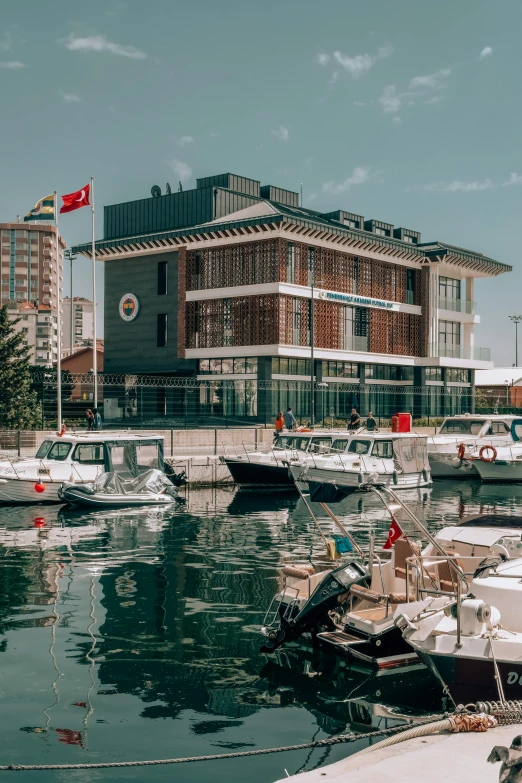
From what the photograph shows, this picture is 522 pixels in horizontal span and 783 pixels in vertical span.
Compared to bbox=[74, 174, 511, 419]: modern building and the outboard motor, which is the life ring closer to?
bbox=[74, 174, 511, 419]: modern building

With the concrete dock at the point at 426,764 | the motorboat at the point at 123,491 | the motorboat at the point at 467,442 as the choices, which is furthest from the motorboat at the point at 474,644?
the motorboat at the point at 467,442

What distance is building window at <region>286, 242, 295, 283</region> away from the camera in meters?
54.9

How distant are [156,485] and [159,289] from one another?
3113 centimetres

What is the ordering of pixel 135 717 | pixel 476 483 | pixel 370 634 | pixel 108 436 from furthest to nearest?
pixel 476 483
pixel 108 436
pixel 370 634
pixel 135 717

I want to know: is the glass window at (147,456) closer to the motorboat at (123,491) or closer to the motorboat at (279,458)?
the motorboat at (123,491)

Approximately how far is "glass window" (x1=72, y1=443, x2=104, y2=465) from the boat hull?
7.14m

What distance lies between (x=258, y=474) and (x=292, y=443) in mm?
2344

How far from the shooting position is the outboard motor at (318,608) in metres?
13.0

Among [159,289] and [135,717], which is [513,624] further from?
[159,289]

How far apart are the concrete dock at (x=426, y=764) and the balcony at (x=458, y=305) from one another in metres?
61.0

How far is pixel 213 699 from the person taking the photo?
1117cm

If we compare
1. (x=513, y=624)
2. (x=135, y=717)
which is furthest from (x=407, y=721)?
(x=135, y=717)

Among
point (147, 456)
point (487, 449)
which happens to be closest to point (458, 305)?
point (487, 449)

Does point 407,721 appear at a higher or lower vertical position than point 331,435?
lower
